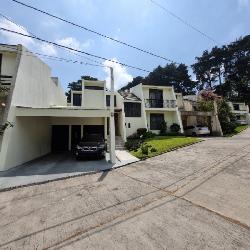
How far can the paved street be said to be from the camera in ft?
13.9

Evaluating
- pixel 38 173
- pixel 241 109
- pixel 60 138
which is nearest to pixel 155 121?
pixel 60 138

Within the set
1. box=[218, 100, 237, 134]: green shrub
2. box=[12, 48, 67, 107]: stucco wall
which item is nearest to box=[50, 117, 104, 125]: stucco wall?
box=[12, 48, 67, 107]: stucco wall

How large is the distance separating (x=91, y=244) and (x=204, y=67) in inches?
2181

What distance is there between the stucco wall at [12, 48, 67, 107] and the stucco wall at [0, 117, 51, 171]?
50.4 inches

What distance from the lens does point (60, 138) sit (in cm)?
2141

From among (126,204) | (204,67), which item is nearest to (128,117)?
(126,204)

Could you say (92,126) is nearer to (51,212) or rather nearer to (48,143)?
(48,143)

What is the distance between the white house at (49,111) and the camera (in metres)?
12.5

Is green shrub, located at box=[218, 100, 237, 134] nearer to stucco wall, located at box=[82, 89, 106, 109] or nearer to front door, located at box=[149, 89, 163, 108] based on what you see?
front door, located at box=[149, 89, 163, 108]

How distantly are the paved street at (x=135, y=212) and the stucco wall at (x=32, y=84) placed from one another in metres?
7.17

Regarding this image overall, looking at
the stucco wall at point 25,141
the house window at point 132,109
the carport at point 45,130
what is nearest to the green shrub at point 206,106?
the house window at point 132,109

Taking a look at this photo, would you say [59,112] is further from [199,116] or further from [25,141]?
[199,116]

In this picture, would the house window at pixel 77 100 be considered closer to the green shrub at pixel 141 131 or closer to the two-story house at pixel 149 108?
the two-story house at pixel 149 108

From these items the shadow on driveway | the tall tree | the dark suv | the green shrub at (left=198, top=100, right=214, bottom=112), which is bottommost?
the shadow on driveway
